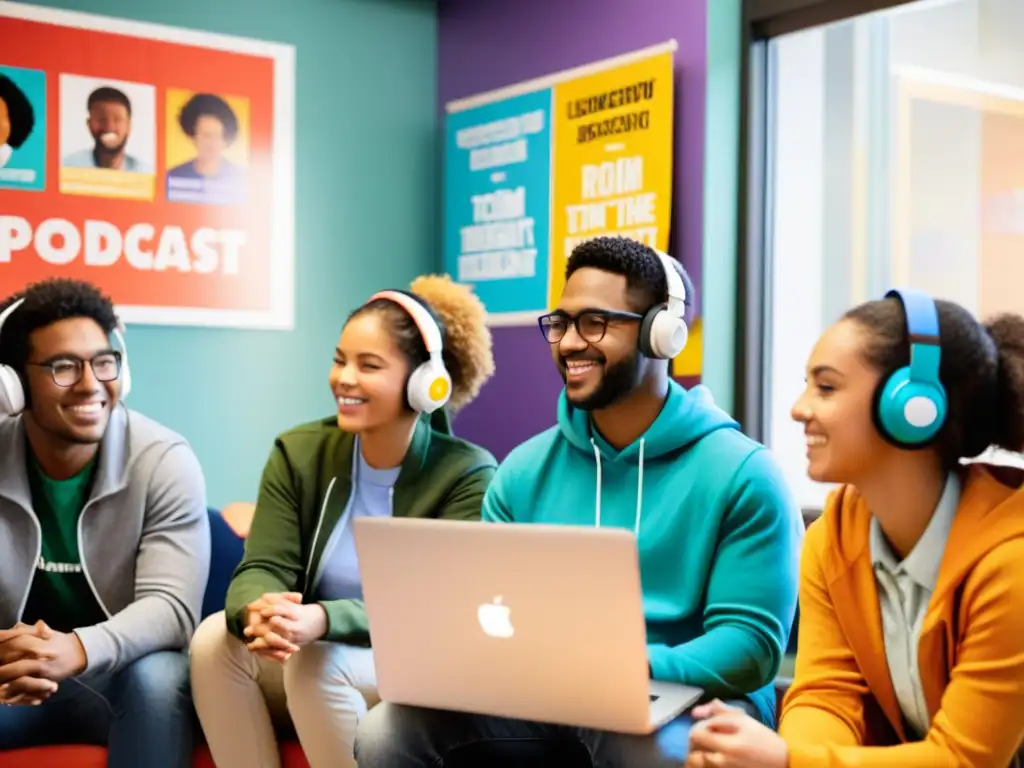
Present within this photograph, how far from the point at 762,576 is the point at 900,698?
28 cm

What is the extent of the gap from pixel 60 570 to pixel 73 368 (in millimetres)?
396

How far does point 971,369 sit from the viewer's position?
5.61ft

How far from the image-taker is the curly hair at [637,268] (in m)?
2.22

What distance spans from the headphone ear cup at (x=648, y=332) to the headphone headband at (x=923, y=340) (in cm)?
53

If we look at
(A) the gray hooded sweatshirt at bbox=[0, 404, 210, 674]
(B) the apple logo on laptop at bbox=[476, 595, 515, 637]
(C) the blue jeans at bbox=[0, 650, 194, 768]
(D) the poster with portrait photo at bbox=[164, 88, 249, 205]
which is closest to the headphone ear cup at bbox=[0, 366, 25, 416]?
(A) the gray hooded sweatshirt at bbox=[0, 404, 210, 674]

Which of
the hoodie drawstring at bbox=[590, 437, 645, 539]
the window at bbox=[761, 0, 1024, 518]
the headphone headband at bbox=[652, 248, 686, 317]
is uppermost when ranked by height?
the window at bbox=[761, 0, 1024, 518]

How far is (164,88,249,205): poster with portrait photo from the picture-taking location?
13.5 ft

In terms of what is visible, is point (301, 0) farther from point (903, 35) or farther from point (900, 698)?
point (900, 698)

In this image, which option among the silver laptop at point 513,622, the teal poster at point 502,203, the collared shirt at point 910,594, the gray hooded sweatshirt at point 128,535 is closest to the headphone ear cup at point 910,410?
the collared shirt at point 910,594

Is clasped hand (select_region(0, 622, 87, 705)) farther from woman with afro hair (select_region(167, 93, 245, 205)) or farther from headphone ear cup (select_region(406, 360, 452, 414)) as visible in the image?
woman with afro hair (select_region(167, 93, 245, 205))

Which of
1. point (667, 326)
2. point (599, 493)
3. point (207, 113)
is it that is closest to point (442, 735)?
point (599, 493)

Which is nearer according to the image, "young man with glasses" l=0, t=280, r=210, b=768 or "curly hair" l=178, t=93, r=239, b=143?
"young man with glasses" l=0, t=280, r=210, b=768

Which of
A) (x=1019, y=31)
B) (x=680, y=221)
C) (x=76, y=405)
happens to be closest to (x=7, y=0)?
(x=76, y=405)

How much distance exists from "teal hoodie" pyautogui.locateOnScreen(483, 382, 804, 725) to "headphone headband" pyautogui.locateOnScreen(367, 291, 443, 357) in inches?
15.0
